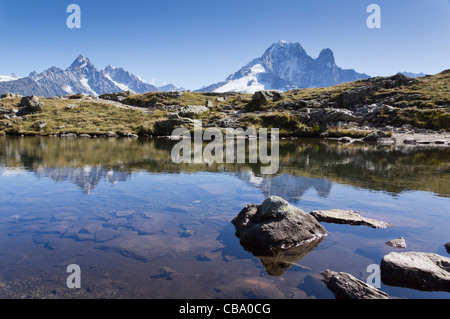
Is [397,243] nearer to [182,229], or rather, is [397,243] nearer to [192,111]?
[182,229]

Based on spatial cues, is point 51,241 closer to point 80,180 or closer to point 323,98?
point 80,180

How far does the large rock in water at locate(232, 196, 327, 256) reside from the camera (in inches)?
437

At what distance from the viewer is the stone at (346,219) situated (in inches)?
533

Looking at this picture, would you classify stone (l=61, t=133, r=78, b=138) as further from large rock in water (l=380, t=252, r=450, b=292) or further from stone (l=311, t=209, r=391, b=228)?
large rock in water (l=380, t=252, r=450, b=292)

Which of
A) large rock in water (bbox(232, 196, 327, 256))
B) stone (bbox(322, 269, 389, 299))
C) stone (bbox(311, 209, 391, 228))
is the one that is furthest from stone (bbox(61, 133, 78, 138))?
stone (bbox(322, 269, 389, 299))

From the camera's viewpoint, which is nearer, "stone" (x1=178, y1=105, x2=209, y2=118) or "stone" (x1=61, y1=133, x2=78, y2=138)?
"stone" (x1=61, y1=133, x2=78, y2=138)

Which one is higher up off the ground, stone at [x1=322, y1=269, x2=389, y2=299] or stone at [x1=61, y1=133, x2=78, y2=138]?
stone at [x1=61, y1=133, x2=78, y2=138]

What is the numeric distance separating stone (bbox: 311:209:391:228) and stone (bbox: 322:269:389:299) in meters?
5.63

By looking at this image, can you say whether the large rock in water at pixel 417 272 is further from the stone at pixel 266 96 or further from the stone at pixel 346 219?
the stone at pixel 266 96

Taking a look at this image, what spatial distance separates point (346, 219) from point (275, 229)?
4619 millimetres

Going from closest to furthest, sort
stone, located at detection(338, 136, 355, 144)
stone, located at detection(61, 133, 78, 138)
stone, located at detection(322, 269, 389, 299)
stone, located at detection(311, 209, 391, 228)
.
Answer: stone, located at detection(322, 269, 389, 299) → stone, located at detection(311, 209, 391, 228) → stone, located at detection(338, 136, 355, 144) → stone, located at detection(61, 133, 78, 138)

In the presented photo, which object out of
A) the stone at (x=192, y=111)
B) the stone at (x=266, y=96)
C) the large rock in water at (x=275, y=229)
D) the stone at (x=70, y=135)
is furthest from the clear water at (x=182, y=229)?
the stone at (x=266, y=96)
